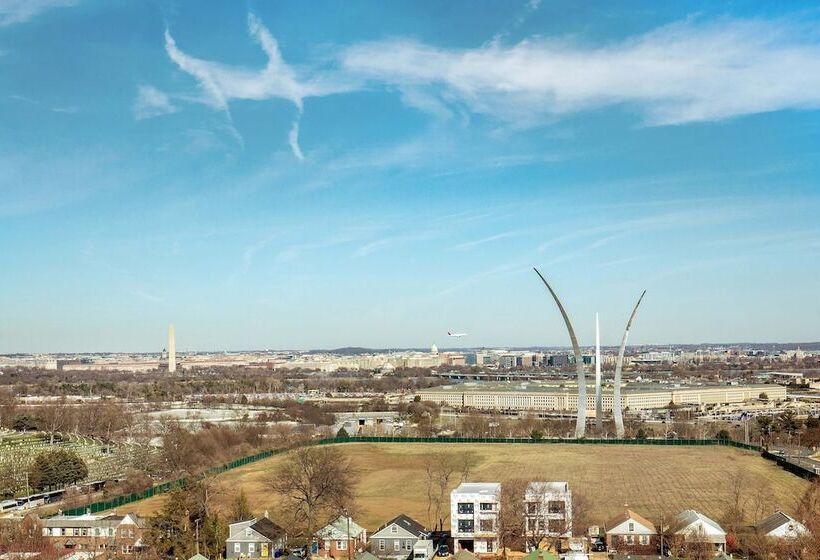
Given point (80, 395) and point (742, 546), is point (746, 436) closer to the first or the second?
→ point (742, 546)

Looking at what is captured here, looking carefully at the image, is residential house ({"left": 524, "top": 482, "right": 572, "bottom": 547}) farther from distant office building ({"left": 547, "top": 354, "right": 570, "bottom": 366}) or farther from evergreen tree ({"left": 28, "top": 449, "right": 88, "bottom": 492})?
distant office building ({"left": 547, "top": 354, "right": 570, "bottom": 366})

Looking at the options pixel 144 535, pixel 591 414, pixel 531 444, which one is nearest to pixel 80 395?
pixel 591 414

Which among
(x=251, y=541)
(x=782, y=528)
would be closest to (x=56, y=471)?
(x=251, y=541)

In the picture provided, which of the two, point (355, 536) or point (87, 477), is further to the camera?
point (87, 477)

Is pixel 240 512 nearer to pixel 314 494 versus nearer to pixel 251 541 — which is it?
pixel 314 494

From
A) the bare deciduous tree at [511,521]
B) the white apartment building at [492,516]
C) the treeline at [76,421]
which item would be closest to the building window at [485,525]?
the white apartment building at [492,516]

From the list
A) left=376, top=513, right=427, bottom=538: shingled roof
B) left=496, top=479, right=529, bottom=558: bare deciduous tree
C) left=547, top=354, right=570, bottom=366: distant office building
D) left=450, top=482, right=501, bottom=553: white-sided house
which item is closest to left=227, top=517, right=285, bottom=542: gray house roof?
left=376, top=513, right=427, bottom=538: shingled roof

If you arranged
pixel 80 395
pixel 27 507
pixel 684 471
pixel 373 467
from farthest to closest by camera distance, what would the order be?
pixel 80 395 → pixel 373 467 → pixel 684 471 → pixel 27 507

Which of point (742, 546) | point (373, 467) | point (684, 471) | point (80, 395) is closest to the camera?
point (742, 546)
